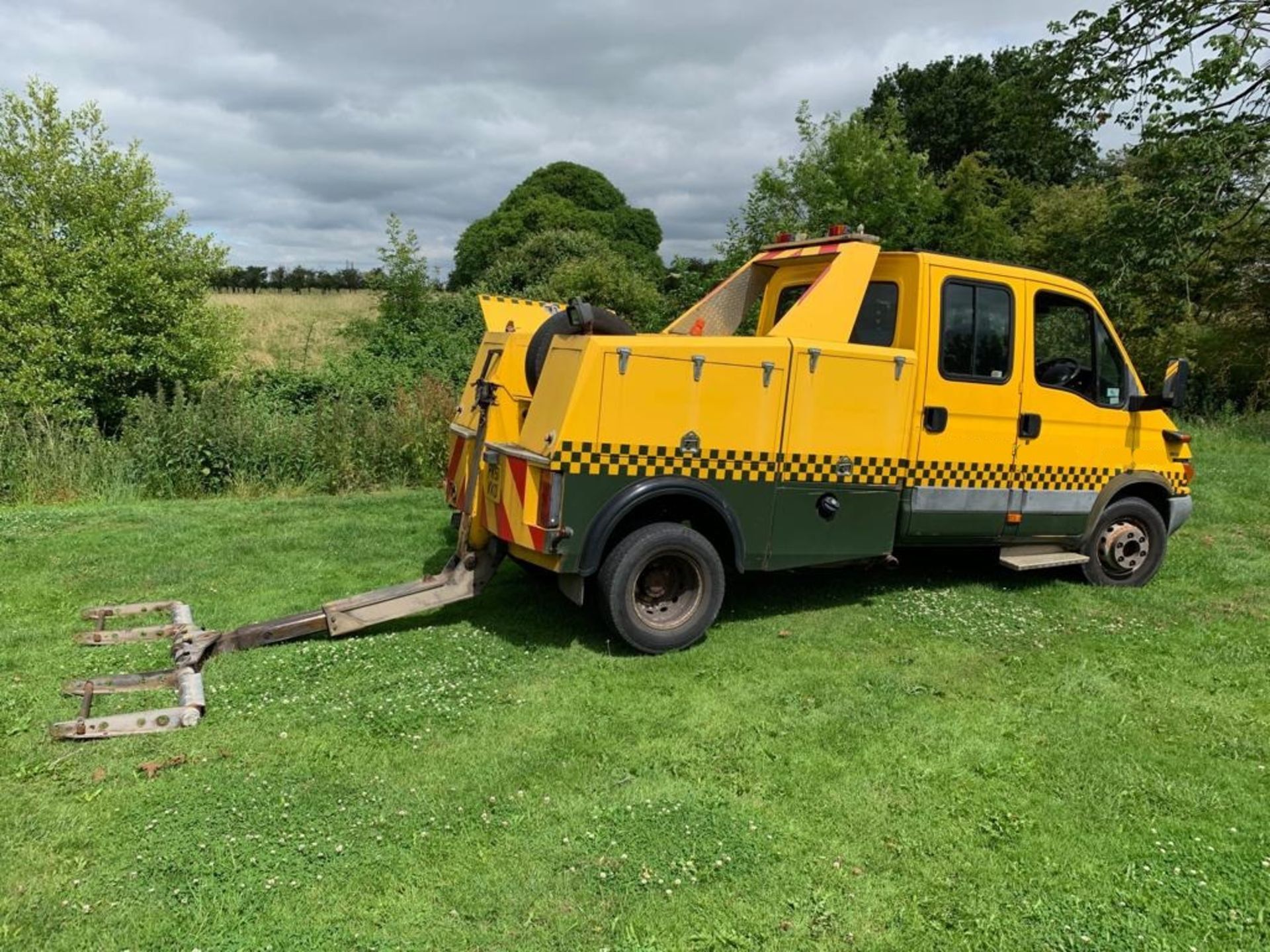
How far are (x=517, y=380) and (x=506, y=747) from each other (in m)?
2.73

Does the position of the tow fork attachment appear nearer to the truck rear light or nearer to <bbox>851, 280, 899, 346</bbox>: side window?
the truck rear light

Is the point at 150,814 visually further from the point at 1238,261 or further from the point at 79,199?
the point at 1238,261

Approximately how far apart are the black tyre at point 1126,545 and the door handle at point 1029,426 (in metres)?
1.13

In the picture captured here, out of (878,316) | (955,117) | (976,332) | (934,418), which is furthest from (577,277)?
(955,117)

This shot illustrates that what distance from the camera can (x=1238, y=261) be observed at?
1744cm

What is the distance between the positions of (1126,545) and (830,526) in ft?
10.1

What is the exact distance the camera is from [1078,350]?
266 inches

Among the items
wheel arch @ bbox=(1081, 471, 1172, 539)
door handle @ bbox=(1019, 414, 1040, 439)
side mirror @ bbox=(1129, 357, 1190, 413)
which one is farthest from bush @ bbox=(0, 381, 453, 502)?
side mirror @ bbox=(1129, 357, 1190, 413)

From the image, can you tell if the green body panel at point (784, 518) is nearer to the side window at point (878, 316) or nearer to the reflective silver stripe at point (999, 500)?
the reflective silver stripe at point (999, 500)

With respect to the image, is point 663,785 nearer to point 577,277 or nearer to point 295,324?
point 577,277

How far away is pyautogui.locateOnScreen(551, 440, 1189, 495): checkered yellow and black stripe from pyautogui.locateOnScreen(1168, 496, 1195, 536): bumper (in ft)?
2.42

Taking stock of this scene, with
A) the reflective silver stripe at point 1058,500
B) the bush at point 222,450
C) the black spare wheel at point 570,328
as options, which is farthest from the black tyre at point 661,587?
the bush at point 222,450

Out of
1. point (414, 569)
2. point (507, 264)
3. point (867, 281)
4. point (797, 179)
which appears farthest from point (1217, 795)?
point (507, 264)

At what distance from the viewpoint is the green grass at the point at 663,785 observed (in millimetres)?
2924
